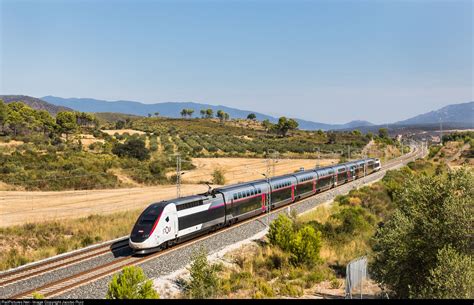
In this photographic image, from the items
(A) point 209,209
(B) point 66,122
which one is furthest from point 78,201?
(B) point 66,122

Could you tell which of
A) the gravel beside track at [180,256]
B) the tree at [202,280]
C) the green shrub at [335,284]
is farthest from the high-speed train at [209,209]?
the green shrub at [335,284]

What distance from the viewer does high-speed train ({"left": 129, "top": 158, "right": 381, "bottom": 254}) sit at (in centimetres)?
2414

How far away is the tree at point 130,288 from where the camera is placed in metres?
15.1

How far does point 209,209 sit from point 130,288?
1389cm

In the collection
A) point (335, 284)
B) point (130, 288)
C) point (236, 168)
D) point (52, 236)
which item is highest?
point (130, 288)

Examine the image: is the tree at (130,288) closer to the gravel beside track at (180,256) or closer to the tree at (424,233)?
Answer: the gravel beside track at (180,256)

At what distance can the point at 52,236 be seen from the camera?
30672 mm

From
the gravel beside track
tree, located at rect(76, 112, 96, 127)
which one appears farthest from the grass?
tree, located at rect(76, 112, 96, 127)

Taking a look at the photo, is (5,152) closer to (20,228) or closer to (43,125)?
(43,125)

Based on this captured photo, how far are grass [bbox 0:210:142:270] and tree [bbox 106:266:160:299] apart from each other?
36.8 feet

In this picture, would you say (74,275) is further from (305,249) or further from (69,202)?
(69,202)

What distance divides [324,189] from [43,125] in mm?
66487

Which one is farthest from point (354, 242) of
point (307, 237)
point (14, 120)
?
point (14, 120)

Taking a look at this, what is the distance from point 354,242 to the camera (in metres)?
30.6
